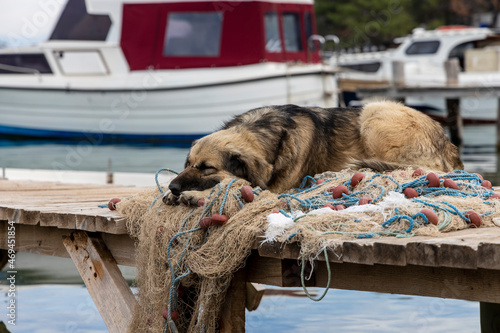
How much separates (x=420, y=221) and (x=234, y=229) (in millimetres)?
947

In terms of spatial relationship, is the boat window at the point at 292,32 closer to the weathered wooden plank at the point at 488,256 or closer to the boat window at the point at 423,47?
the boat window at the point at 423,47

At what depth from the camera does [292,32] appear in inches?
776

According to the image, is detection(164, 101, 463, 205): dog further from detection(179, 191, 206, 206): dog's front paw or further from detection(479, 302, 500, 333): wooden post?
detection(479, 302, 500, 333): wooden post

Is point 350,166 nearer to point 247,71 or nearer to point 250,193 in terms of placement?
point 250,193

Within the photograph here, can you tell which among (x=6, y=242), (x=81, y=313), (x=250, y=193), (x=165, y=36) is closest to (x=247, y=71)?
(x=165, y=36)

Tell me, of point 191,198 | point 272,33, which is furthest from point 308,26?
point 191,198

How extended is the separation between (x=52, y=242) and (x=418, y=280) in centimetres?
286

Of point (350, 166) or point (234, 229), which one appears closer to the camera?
point (234, 229)

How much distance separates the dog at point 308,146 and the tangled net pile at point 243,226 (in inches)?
16.2

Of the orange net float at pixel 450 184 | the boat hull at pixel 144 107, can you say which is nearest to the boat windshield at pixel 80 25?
the boat hull at pixel 144 107

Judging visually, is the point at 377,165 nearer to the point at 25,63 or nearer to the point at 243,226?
the point at 243,226

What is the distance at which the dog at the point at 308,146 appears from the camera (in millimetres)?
4816

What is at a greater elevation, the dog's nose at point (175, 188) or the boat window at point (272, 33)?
the dog's nose at point (175, 188)

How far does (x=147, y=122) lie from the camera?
19.4 m
